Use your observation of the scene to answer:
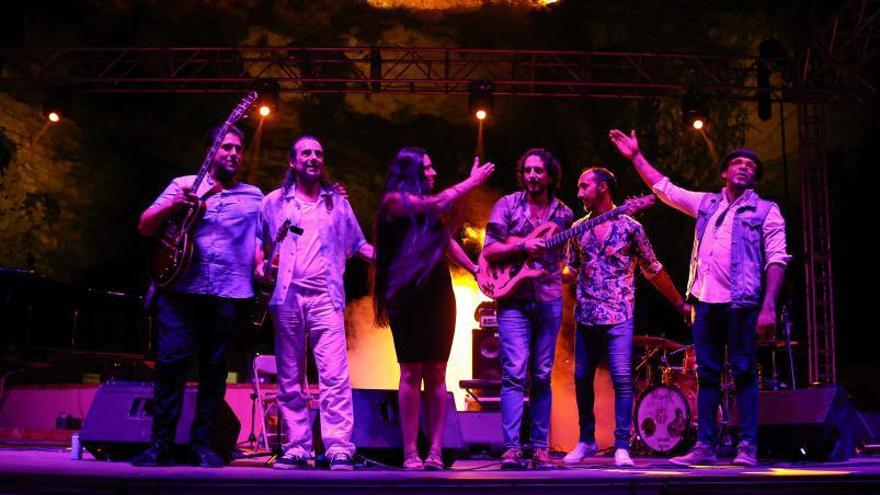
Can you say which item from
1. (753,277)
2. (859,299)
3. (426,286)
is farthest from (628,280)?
(859,299)

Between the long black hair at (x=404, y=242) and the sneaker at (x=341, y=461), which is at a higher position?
the long black hair at (x=404, y=242)

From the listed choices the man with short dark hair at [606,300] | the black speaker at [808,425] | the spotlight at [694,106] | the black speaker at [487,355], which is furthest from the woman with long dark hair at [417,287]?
the spotlight at [694,106]

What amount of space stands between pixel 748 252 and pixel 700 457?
140 cm

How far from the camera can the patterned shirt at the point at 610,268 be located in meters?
5.88

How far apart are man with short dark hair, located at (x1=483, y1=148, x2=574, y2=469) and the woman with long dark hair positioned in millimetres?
443

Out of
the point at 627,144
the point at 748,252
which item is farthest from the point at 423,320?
the point at 748,252

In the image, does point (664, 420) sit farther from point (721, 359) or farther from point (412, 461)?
point (412, 461)

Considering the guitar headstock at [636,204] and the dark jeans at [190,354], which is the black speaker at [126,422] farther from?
the guitar headstock at [636,204]

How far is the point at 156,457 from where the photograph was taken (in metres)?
5.18

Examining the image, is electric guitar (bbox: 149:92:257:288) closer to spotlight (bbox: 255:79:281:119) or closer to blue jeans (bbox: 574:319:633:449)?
blue jeans (bbox: 574:319:633:449)

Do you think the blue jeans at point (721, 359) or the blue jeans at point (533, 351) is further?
the blue jeans at point (721, 359)

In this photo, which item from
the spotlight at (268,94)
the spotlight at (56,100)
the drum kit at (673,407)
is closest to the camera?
the drum kit at (673,407)

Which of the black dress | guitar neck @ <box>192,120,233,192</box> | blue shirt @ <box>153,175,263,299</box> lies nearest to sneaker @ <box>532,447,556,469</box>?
the black dress

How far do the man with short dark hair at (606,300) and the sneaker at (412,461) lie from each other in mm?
1137
